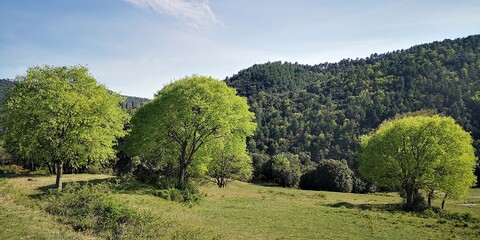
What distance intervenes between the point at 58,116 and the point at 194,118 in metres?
15.4

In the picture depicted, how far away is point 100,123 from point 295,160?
318ft

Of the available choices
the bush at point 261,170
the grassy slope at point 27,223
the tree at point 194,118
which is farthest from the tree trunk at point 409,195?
the bush at point 261,170

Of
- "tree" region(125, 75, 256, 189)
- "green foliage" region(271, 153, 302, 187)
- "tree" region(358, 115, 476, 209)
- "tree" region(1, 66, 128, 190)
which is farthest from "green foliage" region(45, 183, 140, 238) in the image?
"green foliage" region(271, 153, 302, 187)

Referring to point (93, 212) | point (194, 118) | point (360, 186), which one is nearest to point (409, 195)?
point (194, 118)

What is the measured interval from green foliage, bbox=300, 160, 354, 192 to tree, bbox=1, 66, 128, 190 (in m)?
67.7

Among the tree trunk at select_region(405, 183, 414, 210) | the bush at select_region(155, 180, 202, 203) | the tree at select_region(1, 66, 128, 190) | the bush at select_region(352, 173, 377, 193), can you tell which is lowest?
the bush at select_region(352, 173, 377, 193)

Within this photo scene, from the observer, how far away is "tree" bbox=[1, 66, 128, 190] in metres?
32.6

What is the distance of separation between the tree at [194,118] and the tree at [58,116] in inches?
310

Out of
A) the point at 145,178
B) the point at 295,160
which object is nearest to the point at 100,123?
the point at 145,178

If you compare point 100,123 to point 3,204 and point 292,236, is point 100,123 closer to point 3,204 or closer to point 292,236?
point 3,204

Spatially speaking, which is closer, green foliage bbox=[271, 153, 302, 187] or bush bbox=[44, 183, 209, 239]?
bush bbox=[44, 183, 209, 239]

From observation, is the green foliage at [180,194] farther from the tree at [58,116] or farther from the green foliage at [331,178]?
the green foliage at [331,178]

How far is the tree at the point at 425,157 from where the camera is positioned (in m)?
46.4

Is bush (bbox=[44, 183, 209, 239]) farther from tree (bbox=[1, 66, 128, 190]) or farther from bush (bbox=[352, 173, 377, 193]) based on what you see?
bush (bbox=[352, 173, 377, 193])
